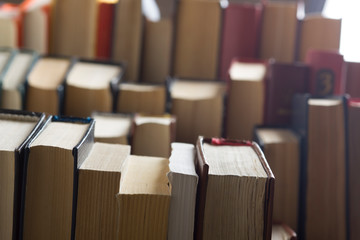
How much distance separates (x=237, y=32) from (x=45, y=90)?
0.57m

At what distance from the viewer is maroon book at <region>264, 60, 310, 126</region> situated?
4.07 feet

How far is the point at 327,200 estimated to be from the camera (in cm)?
105

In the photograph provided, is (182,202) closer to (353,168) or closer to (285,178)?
(285,178)

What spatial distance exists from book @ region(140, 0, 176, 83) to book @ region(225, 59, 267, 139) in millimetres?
246

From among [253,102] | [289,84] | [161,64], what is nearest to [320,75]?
[289,84]

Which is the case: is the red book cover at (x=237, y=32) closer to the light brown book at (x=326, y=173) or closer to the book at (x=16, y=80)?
the light brown book at (x=326, y=173)

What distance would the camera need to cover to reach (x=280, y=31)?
1.42 metres

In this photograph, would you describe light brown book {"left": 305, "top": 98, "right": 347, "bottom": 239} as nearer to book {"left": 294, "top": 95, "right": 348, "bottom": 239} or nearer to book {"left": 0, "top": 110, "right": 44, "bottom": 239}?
book {"left": 294, "top": 95, "right": 348, "bottom": 239}

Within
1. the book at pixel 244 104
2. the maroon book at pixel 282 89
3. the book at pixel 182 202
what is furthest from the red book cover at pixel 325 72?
the book at pixel 182 202

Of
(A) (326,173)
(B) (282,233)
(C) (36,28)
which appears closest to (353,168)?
(A) (326,173)

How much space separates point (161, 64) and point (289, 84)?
379 millimetres

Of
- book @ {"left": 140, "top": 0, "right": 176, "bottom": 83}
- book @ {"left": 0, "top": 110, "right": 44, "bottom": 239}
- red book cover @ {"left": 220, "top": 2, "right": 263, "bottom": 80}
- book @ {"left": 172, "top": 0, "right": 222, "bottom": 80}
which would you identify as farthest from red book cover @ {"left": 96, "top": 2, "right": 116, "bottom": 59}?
book @ {"left": 0, "top": 110, "right": 44, "bottom": 239}

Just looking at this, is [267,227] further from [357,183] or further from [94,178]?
[357,183]

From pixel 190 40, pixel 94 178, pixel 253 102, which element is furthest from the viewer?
pixel 190 40
